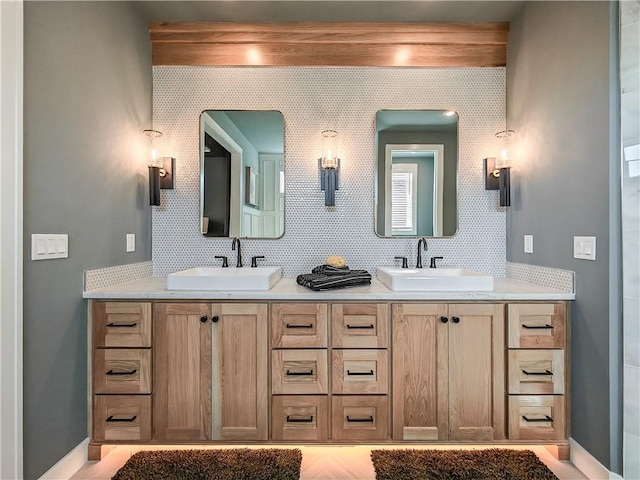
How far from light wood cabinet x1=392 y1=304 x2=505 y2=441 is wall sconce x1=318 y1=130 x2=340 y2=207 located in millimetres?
967

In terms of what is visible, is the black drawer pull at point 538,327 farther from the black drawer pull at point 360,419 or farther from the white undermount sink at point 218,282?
the white undermount sink at point 218,282

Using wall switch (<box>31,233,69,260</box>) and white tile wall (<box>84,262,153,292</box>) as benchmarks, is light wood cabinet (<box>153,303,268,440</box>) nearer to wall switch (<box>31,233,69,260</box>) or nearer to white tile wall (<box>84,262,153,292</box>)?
white tile wall (<box>84,262,153,292</box>)

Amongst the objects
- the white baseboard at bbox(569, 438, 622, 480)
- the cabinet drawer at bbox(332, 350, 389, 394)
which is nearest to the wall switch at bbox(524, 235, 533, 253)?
the white baseboard at bbox(569, 438, 622, 480)

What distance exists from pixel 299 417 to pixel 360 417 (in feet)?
1.06

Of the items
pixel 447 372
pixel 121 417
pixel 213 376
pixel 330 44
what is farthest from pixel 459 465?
pixel 330 44

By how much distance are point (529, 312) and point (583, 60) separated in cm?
130

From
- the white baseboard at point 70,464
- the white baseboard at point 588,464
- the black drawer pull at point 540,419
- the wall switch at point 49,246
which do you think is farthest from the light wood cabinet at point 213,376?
the white baseboard at point 588,464

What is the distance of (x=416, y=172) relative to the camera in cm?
260

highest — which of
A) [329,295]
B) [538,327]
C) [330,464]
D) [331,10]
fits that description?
[331,10]

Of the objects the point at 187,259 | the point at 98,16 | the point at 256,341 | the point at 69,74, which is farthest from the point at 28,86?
the point at 256,341

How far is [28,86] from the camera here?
5.08 ft

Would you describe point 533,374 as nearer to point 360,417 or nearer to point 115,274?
point 360,417

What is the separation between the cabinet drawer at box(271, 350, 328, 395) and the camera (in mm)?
1901

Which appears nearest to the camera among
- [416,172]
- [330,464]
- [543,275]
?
[330,464]
